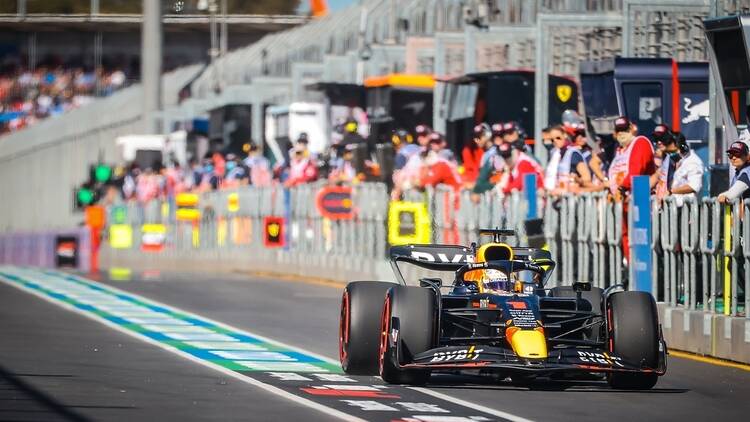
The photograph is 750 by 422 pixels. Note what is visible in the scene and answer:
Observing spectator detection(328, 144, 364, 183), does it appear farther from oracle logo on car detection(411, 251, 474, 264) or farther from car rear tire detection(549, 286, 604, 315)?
car rear tire detection(549, 286, 604, 315)

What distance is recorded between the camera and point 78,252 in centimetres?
4581

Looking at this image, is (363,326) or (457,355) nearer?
(457,355)

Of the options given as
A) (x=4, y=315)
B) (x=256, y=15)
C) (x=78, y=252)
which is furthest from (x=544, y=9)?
(x=256, y=15)

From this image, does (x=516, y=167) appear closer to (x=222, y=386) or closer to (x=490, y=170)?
(x=490, y=170)

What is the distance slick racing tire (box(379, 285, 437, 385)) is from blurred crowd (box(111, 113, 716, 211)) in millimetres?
4162

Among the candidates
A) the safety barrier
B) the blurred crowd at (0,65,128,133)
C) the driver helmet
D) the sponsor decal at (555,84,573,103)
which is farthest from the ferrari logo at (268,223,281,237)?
the blurred crowd at (0,65,128,133)

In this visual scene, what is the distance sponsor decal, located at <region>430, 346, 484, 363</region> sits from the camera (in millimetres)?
11758

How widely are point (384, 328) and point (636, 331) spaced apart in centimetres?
166

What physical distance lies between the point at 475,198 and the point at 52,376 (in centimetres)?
986

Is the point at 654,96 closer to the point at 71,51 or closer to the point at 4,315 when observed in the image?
the point at 4,315

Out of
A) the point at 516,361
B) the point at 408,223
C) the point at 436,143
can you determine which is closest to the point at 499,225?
the point at 436,143

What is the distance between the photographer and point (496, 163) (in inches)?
850

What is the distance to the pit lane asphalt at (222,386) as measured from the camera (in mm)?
10906

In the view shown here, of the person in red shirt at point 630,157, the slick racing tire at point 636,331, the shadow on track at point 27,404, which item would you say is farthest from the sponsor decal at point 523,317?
the person in red shirt at point 630,157
